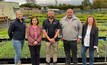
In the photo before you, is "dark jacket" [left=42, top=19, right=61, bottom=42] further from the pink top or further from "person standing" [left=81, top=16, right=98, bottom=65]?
"person standing" [left=81, top=16, right=98, bottom=65]

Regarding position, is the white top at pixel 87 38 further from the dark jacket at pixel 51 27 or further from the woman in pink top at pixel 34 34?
the woman in pink top at pixel 34 34

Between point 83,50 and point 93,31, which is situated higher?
point 93,31

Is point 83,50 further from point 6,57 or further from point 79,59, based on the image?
point 6,57

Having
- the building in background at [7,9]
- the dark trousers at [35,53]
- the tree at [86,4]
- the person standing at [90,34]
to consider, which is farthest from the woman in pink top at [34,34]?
the tree at [86,4]

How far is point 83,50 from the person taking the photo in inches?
284

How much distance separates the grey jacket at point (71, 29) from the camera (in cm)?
719

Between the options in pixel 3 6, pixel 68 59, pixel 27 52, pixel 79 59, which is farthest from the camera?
pixel 3 6

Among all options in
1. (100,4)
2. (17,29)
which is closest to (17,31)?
(17,29)

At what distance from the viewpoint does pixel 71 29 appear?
7188 millimetres

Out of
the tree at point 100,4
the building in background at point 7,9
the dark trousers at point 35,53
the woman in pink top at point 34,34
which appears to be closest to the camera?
the woman in pink top at point 34,34

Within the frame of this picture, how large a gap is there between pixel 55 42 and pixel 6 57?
2.07m

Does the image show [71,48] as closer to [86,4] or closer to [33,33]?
[33,33]

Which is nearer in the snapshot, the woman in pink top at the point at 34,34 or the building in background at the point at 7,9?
the woman in pink top at the point at 34,34

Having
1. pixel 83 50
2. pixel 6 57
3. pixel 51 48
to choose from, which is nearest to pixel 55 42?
pixel 51 48
